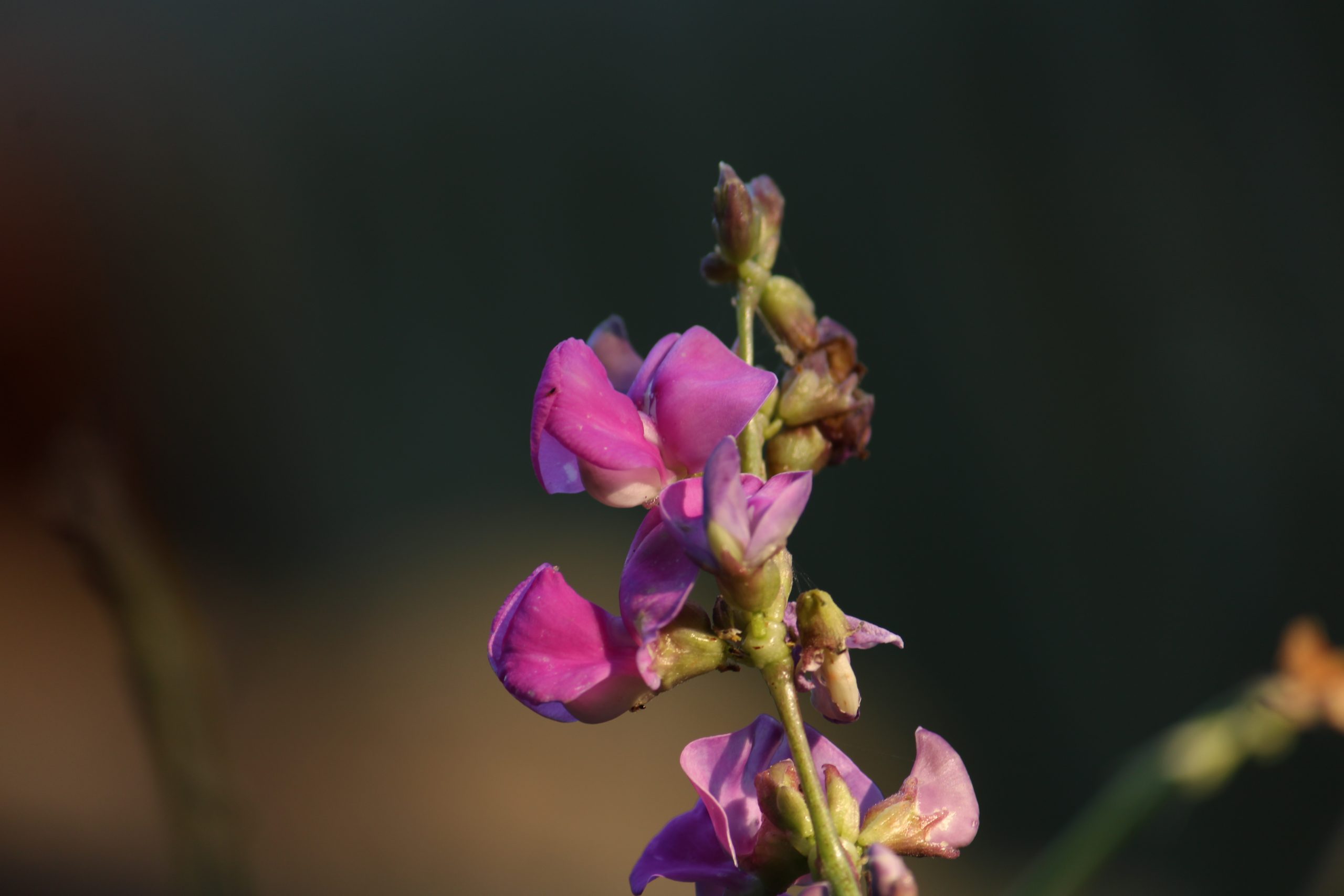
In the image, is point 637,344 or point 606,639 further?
point 637,344

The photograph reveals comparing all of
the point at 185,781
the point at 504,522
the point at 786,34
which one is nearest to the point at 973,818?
the point at 185,781

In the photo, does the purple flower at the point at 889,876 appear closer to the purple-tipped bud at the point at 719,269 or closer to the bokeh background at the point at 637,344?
the purple-tipped bud at the point at 719,269

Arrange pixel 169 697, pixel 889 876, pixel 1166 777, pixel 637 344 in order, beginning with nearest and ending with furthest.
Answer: pixel 889 876
pixel 169 697
pixel 1166 777
pixel 637 344

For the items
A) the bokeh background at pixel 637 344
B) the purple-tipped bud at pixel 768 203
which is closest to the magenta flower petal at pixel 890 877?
the purple-tipped bud at pixel 768 203

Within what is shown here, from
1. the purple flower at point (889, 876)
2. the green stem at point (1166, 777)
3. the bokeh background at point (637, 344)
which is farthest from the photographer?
the bokeh background at point (637, 344)

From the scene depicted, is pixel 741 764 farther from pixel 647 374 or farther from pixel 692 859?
pixel 647 374

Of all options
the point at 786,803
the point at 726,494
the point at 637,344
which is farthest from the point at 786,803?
the point at 637,344
